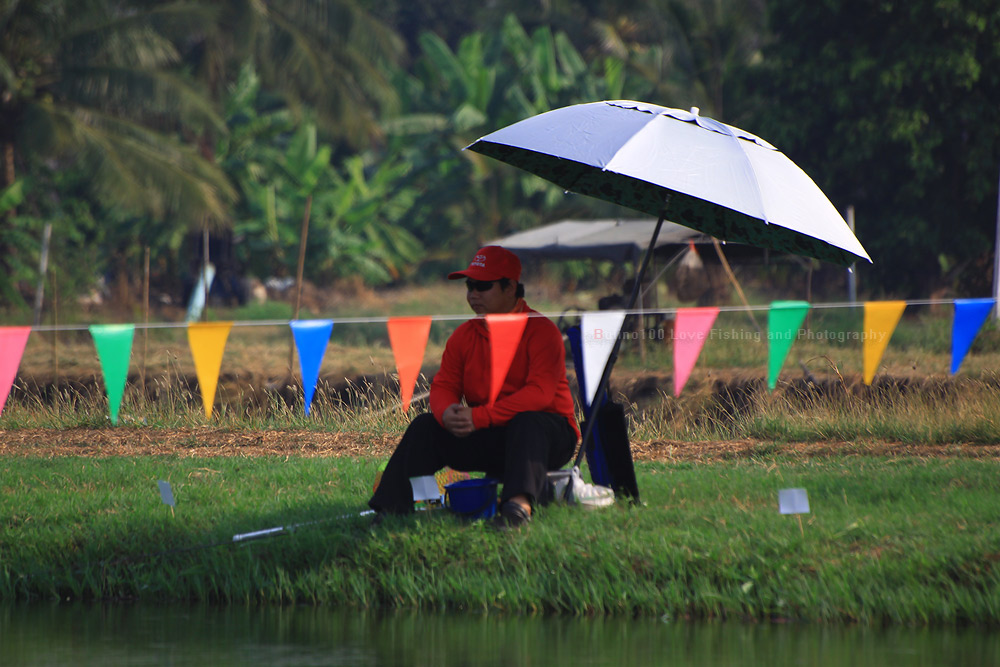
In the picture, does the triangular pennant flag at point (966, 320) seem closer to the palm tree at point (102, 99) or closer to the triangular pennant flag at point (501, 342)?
the triangular pennant flag at point (501, 342)

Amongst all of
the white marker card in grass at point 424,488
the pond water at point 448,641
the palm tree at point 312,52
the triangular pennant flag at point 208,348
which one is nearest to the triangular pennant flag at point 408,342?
the triangular pennant flag at point 208,348

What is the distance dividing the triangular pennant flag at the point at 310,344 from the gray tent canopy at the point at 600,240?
31.6 feet

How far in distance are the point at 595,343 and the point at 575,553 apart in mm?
1714

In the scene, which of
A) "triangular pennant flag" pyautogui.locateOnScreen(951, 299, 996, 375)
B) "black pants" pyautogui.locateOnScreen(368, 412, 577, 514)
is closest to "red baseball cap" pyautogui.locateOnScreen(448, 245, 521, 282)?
"black pants" pyautogui.locateOnScreen(368, 412, 577, 514)

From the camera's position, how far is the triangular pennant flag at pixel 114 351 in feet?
22.7

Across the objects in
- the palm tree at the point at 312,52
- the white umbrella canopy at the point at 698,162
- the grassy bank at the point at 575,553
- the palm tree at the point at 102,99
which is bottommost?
the grassy bank at the point at 575,553

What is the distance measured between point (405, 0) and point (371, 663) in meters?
38.5

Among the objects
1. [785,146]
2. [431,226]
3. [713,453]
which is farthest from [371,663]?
[431,226]

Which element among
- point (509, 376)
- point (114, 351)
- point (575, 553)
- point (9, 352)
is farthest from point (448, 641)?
point (9, 352)

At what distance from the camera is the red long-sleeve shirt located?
5.07 m

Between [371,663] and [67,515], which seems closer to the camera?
[371,663]

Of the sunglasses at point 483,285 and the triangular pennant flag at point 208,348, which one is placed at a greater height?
the sunglasses at point 483,285

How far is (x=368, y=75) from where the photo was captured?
23.8 metres

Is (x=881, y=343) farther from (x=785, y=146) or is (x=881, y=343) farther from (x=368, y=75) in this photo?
(x=368, y=75)
